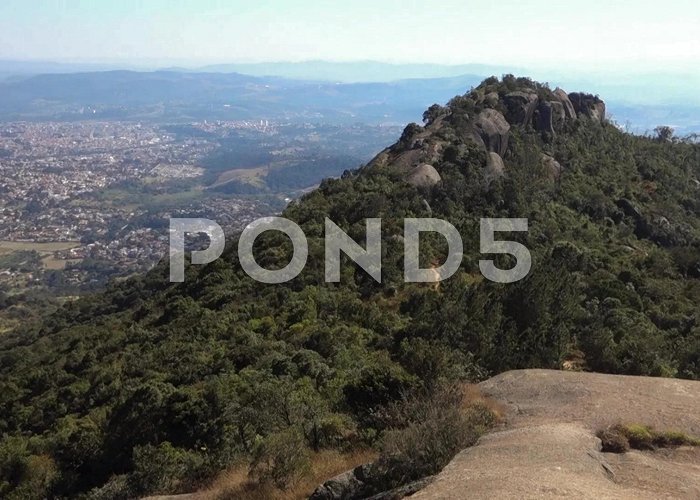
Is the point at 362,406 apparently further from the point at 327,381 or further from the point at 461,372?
the point at 327,381

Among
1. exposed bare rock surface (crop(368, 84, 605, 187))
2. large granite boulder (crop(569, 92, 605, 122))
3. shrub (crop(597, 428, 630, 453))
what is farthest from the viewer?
large granite boulder (crop(569, 92, 605, 122))

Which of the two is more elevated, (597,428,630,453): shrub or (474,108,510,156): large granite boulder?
(474,108,510,156): large granite boulder

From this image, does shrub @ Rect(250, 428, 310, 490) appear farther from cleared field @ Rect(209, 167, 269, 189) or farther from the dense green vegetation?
cleared field @ Rect(209, 167, 269, 189)

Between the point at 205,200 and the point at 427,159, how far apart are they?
391ft

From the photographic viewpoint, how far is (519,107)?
57250mm

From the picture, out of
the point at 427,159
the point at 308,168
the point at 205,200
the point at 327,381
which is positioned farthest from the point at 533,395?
the point at 308,168

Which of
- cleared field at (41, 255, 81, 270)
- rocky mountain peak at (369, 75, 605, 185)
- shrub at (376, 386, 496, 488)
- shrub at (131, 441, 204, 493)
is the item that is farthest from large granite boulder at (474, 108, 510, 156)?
cleared field at (41, 255, 81, 270)

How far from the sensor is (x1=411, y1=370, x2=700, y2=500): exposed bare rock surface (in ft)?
26.6

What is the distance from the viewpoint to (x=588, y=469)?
8.88m

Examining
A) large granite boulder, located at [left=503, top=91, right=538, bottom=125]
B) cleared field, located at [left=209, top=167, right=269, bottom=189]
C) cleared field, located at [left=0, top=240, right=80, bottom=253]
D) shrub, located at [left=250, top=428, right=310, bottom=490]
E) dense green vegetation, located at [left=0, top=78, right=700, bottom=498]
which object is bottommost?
cleared field, located at [left=0, top=240, right=80, bottom=253]

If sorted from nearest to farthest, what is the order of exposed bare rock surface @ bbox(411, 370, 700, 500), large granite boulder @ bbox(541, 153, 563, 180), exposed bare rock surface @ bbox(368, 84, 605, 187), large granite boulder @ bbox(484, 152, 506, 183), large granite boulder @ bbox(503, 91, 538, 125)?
1. exposed bare rock surface @ bbox(411, 370, 700, 500)
2. large granite boulder @ bbox(484, 152, 506, 183)
3. exposed bare rock surface @ bbox(368, 84, 605, 187)
4. large granite boulder @ bbox(541, 153, 563, 180)
5. large granite boulder @ bbox(503, 91, 538, 125)

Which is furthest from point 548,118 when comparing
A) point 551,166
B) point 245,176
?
point 245,176

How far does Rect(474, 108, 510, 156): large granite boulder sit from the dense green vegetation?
1736 millimetres

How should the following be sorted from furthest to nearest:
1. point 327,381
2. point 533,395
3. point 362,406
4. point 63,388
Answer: point 63,388 → point 327,381 → point 362,406 → point 533,395
